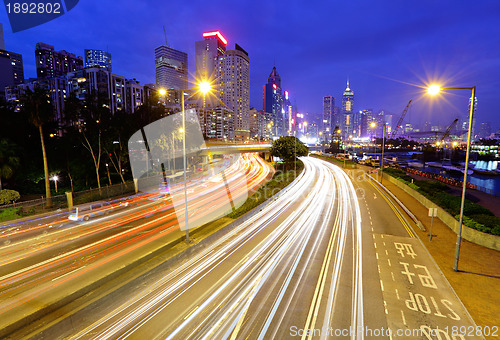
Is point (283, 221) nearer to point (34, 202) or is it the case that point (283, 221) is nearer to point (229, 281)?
point (229, 281)

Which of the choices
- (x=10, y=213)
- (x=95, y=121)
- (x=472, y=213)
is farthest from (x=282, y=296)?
(x=95, y=121)

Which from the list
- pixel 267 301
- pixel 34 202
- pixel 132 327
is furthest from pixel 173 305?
pixel 34 202

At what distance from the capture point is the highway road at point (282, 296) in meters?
9.20

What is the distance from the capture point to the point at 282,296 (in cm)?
1116

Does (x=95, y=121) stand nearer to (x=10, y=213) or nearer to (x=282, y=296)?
(x=10, y=213)

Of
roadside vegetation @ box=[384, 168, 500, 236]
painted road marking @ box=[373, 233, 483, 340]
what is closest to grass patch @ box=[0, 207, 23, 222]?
painted road marking @ box=[373, 233, 483, 340]

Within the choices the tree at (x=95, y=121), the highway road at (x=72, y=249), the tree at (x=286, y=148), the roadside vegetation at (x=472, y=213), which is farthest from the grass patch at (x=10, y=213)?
the tree at (x=286, y=148)

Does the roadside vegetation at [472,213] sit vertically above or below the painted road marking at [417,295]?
above

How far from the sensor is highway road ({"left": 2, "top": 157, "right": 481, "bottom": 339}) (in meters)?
9.20

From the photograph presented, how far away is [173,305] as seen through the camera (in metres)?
10.6

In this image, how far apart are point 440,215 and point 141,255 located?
992 inches

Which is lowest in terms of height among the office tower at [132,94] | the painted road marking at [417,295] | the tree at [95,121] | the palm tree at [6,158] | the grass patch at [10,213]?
the painted road marking at [417,295]

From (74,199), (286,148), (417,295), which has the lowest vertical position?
(417,295)

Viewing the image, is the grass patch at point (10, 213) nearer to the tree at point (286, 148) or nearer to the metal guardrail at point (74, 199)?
the metal guardrail at point (74, 199)
